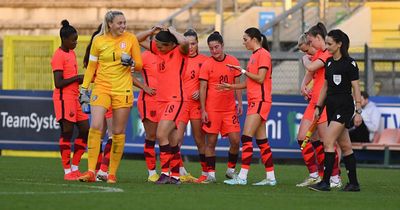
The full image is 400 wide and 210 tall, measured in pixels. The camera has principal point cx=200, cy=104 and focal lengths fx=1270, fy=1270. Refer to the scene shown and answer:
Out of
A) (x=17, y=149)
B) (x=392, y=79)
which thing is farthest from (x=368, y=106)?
(x=17, y=149)

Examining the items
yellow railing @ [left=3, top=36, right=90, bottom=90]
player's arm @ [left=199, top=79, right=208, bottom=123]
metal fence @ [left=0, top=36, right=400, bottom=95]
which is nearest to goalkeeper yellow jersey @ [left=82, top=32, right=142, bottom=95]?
player's arm @ [left=199, top=79, right=208, bottom=123]

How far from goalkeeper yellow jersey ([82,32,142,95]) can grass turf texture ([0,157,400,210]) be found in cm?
130

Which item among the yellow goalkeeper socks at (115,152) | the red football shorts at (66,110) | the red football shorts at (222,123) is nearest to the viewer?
the yellow goalkeeper socks at (115,152)

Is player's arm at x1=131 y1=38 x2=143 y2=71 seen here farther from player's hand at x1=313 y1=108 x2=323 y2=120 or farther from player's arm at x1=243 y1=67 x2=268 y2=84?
player's hand at x1=313 y1=108 x2=323 y2=120

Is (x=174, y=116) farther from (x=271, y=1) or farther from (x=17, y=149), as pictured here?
(x=271, y=1)

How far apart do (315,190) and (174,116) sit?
2.21 m

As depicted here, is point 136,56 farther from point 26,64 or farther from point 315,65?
point 26,64

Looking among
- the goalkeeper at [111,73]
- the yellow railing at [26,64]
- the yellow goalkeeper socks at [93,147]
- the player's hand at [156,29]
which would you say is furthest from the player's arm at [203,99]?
the yellow railing at [26,64]

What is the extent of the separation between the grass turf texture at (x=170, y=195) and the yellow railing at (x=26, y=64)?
8.36m

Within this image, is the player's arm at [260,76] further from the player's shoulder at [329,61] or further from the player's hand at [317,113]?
the player's shoulder at [329,61]

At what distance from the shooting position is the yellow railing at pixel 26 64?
1104 inches

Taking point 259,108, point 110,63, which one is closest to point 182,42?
point 110,63

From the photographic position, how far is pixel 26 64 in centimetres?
2820

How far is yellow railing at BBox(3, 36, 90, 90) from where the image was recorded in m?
28.0
